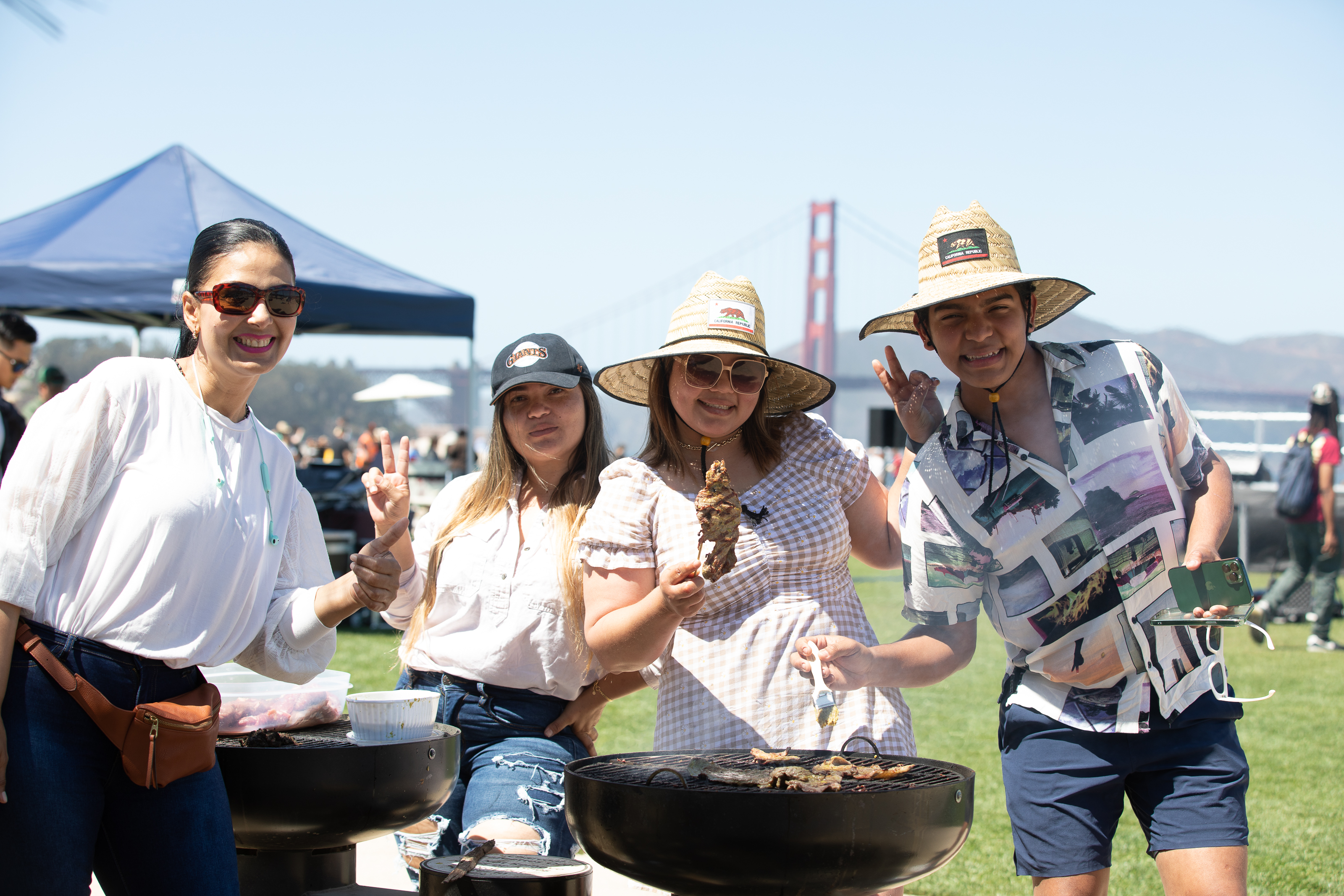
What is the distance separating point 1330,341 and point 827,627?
15077 cm

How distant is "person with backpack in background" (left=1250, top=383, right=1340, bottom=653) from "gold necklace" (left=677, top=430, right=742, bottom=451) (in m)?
8.03

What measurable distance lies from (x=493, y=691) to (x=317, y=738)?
0.46 m

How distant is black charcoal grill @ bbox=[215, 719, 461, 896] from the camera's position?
2520 millimetres

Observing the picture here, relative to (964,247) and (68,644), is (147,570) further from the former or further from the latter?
(964,247)

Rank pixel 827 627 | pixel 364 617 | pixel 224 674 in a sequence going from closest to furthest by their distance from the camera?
pixel 827 627 < pixel 224 674 < pixel 364 617

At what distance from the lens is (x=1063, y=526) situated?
229 cm

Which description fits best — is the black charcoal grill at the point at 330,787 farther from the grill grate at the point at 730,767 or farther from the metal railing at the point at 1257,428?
the metal railing at the point at 1257,428

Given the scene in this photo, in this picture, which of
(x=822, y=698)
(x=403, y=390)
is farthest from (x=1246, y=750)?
(x=403, y=390)

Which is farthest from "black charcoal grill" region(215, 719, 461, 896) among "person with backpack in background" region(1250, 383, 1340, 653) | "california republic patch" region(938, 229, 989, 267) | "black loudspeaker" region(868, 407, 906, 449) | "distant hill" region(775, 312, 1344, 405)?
"distant hill" region(775, 312, 1344, 405)

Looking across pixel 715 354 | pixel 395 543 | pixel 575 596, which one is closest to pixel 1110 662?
pixel 715 354

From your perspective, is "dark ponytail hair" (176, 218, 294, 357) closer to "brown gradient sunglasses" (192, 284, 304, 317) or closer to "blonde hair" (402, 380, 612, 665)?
"brown gradient sunglasses" (192, 284, 304, 317)

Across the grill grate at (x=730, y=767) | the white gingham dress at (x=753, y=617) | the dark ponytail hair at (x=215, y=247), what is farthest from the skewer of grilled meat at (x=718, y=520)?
the dark ponytail hair at (x=215, y=247)

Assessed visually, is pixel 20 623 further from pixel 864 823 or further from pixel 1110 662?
pixel 1110 662

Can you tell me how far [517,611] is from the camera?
275 centimetres
